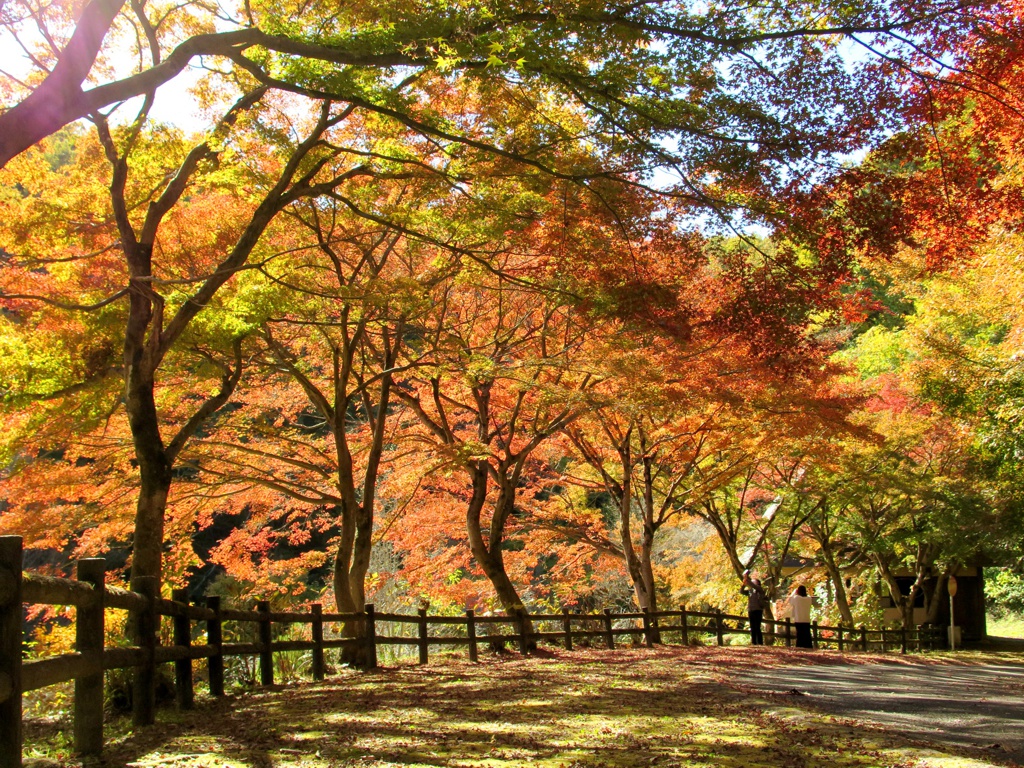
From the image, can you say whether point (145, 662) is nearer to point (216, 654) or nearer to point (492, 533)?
point (216, 654)

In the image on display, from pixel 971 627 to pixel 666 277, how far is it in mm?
24348

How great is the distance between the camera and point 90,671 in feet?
16.4

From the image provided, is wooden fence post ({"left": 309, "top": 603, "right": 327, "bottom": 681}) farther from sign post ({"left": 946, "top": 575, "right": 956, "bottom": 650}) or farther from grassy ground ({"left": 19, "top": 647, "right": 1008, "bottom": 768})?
sign post ({"left": 946, "top": 575, "right": 956, "bottom": 650})

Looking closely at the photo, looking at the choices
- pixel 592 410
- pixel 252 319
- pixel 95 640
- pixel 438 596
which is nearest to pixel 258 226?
pixel 252 319

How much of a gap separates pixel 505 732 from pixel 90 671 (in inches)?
107

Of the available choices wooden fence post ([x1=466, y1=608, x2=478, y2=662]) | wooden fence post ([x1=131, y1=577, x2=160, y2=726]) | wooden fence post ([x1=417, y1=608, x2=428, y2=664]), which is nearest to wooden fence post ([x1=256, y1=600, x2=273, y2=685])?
wooden fence post ([x1=131, y1=577, x2=160, y2=726])

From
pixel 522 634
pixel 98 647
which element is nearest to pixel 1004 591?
pixel 522 634

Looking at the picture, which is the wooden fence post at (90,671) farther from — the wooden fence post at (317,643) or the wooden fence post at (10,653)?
the wooden fence post at (317,643)

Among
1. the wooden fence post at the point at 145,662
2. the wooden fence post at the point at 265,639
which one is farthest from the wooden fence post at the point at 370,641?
the wooden fence post at the point at 145,662

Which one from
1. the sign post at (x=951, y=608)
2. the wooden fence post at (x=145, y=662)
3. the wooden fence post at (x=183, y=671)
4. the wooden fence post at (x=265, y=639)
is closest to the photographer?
the wooden fence post at (x=145, y=662)

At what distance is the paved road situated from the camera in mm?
6152

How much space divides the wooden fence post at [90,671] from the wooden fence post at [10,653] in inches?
36.9

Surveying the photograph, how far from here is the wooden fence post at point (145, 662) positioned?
6105 millimetres

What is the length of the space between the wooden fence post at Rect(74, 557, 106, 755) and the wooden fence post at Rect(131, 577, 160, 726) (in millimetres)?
910
